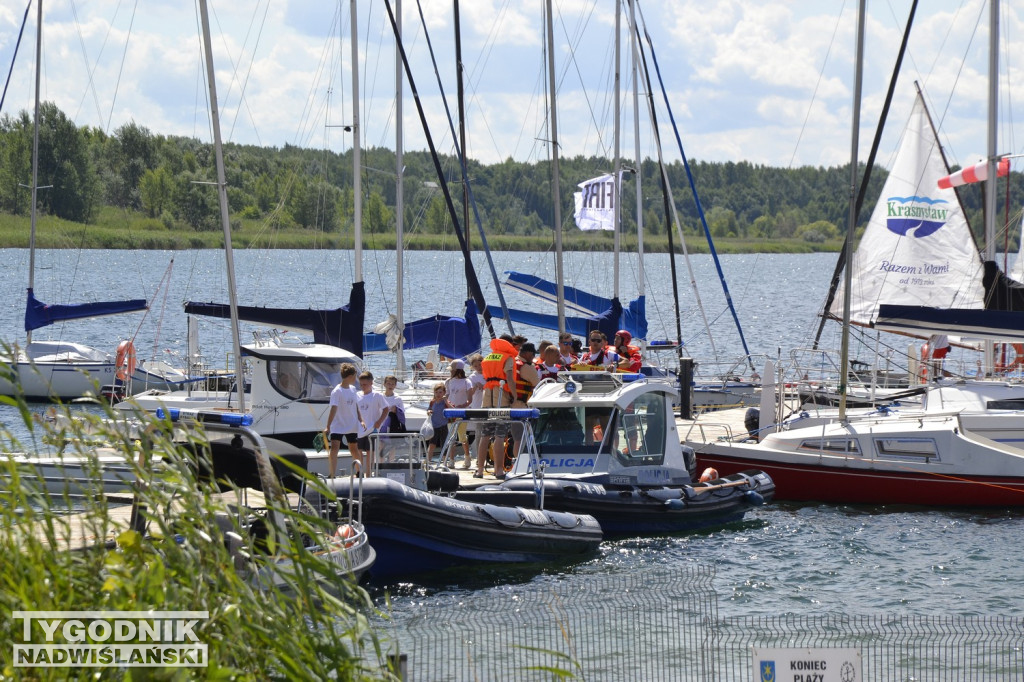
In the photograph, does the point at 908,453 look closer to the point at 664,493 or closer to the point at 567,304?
the point at 664,493

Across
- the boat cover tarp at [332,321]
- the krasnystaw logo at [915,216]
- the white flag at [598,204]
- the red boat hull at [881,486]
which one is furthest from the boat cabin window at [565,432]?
the krasnystaw logo at [915,216]

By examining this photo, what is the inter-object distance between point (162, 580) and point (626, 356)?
49.5 feet

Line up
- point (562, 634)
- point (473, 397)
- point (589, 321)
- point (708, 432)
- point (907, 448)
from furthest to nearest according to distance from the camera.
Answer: point (589, 321) < point (708, 432) < point (907, 448) < point (473, 397) < point (562, 634)

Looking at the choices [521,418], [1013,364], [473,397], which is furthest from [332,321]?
[1013,364]

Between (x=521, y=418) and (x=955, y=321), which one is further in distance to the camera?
(x=955, y=321)

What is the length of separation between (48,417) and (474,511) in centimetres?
803

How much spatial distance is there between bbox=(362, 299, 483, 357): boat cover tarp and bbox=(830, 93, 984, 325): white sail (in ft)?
28.9

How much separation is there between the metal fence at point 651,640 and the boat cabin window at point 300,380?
7.00 m

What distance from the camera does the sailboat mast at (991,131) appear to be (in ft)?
76.6

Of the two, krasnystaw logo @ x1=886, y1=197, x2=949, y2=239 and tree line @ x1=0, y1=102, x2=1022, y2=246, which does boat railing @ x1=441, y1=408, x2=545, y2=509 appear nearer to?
tree line @ x1=0, y1=102, x2=1022, y2=246

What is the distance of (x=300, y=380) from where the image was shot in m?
18.6

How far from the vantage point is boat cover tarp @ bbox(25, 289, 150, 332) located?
28.2 meters

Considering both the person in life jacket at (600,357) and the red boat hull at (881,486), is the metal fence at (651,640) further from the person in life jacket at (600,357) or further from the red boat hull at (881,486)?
the person in life jacket at (600,357)

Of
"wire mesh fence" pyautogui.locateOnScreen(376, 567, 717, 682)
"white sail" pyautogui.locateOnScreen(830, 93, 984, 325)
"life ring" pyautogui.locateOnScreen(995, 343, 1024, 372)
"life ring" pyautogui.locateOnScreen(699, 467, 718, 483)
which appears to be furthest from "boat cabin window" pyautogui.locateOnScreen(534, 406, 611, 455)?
"white sail" pyautogui.locateOnScreen(830, 93, 984, 325)
